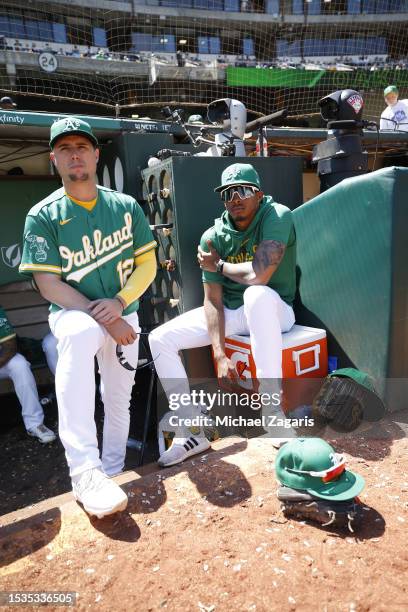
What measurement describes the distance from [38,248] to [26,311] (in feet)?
11.6

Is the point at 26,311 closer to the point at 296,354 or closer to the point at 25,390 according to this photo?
the point at 25,390

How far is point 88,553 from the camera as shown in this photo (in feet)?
5.58

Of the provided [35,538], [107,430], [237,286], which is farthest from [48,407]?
[35,538]

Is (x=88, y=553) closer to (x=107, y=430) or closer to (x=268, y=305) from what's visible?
(x=107, y=430)

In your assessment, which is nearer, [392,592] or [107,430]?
[392,592]

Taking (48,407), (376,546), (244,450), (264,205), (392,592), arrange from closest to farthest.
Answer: (392,592), (376,546), (244,450), (264,205), (48,407)

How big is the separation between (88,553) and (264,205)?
2138 millimetres

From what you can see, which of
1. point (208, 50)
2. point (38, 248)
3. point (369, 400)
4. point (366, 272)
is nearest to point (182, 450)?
point (369, 400)

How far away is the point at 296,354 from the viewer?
289 cm

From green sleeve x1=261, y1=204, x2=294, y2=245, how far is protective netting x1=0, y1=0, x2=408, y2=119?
588 inches

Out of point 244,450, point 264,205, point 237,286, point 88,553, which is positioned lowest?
point 244,450

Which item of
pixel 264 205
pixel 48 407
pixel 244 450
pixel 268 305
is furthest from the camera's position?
pixel 48 407

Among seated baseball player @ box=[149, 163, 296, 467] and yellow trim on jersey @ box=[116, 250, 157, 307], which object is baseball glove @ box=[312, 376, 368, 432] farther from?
yellow trim on jersey @ box=[116, 250, 157, 307]

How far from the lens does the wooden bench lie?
5.29 metres
